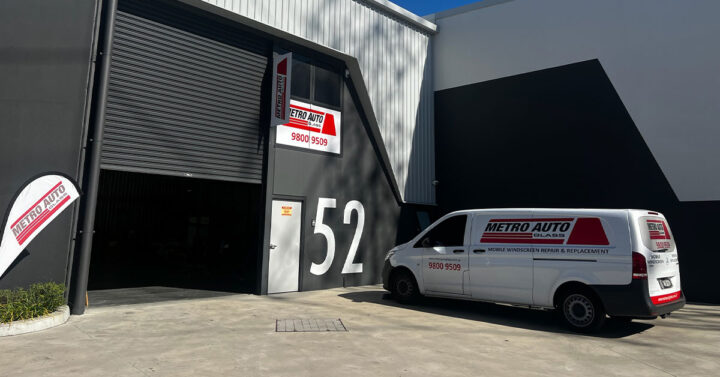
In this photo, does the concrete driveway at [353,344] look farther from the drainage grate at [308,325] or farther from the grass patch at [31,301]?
the grass patch at [31,301]

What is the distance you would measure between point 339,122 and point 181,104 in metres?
4.07

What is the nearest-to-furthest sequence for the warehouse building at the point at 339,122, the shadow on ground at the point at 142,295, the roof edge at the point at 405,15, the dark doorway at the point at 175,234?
the warehouse building at the point at 339,122 < the shadow on ground at the point at 142,295 < the dark doorway at the point at 175,234 < the roof edge at the point at 405,15

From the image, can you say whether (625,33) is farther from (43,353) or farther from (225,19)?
(43,353)

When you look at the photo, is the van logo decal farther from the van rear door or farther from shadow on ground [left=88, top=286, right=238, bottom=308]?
shadow on ground [left=88, top=286, right=238, bottom=308]

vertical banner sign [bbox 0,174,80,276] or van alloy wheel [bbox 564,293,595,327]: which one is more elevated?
vertical banner sign [bbox 0,174,80,276]

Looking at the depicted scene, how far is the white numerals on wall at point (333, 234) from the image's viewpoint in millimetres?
10789

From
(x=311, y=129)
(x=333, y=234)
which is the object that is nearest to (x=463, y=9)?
(x=311, y=129)

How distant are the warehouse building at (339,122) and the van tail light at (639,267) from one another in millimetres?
5193

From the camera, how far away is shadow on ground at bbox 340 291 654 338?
711 centimetres

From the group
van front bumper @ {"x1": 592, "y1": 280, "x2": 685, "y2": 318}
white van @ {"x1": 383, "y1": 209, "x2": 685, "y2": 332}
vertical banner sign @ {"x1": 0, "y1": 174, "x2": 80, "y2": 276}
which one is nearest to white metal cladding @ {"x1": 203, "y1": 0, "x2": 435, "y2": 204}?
white van @ {"x1": 383, "y1": 209, "x2": 685, "y2": 332}

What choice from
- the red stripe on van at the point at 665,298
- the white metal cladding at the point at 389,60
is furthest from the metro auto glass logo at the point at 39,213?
the red stripe on van at the point at 665,298

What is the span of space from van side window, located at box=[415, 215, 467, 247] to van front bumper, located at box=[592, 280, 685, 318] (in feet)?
8.25

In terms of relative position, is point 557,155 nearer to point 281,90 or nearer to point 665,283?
point 665,283

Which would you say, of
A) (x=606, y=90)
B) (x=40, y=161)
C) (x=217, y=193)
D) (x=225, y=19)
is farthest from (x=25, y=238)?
(x=606, y=90)
